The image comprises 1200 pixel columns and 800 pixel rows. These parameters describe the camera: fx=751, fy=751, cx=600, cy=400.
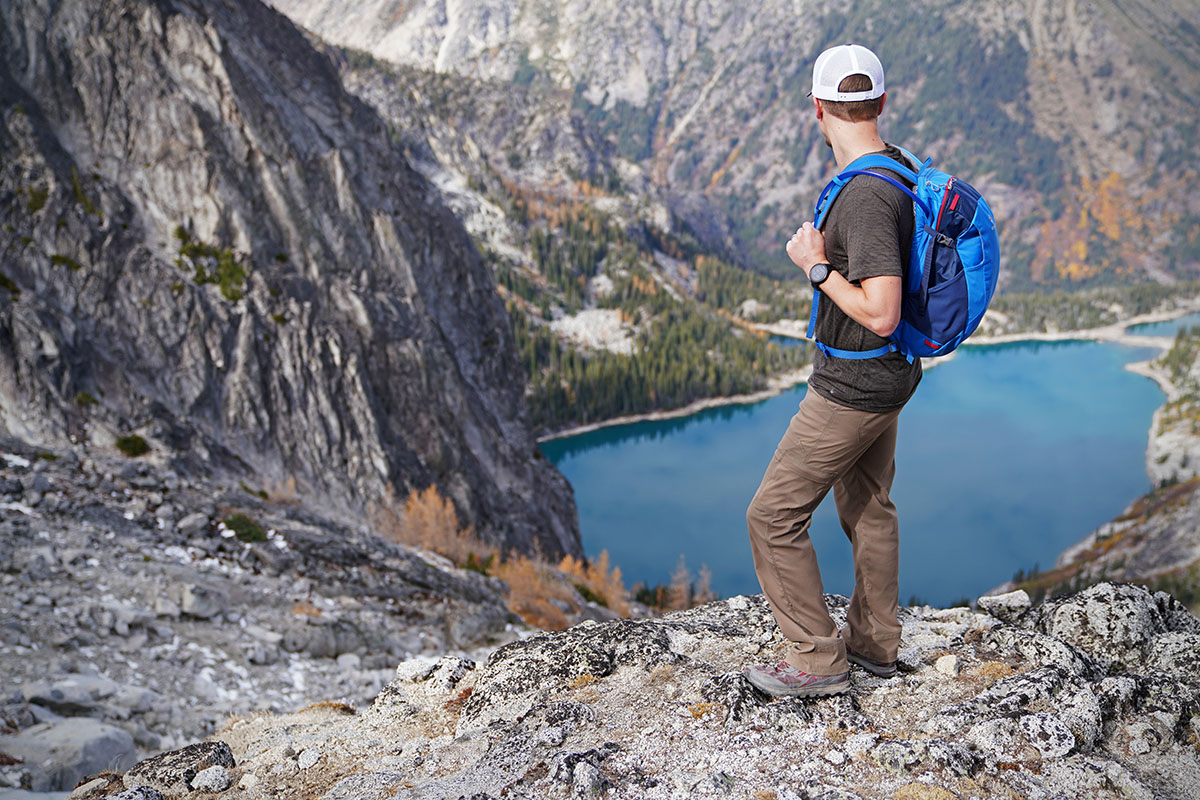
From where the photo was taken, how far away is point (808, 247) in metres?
4.87

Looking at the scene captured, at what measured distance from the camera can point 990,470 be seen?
325 feet

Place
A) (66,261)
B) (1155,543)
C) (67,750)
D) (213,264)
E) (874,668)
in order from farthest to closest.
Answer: (1155,543) → (213,264) → (66,261) → (67,750) → (874,668)

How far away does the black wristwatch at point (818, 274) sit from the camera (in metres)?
4.79

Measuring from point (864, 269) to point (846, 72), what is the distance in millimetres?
1323

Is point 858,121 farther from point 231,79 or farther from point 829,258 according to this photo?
point 231,79

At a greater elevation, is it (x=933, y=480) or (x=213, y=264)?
(x=213, y=264)

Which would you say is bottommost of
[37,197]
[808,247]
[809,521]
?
[809,521]

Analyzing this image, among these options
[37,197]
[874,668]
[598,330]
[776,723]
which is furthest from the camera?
[598,330]

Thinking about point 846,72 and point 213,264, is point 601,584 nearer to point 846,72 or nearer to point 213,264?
point 213,264

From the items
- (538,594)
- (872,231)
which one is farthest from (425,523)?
(872,231)

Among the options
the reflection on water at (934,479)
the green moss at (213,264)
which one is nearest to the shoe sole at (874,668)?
the green moss at (213,264)

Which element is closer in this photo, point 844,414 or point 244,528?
point 844,414

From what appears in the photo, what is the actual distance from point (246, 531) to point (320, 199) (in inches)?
1475

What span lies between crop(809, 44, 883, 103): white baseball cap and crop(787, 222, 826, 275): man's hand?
0.84 meters
